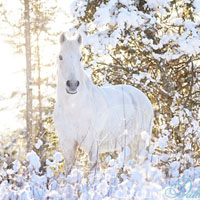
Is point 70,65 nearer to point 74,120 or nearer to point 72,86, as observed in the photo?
point 72,86

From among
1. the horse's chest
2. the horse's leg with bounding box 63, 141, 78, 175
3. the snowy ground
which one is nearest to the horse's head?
the horse's chest

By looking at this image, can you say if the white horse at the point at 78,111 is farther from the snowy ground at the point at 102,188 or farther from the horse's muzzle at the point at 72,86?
the snowy ground at the point at 102,188

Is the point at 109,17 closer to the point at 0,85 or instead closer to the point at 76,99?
the point at 76,99

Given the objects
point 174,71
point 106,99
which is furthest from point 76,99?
point 174,71

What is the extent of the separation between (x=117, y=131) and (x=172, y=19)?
136 inches

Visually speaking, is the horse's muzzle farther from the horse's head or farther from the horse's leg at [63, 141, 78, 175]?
the horse's leg at [63, 141, 78, 175]

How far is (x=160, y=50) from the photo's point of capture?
7840 millimetres

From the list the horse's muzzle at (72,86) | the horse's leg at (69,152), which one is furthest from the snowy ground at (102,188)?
the horse's leg at (69,152)

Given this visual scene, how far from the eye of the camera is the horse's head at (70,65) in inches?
170

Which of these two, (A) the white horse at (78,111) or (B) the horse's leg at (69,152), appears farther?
(B) the horse's leg at (69,152)

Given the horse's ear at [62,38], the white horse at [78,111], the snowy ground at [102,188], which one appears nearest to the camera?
the snowy ground at [102,188]

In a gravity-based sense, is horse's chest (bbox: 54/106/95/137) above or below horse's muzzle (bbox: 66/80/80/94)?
below

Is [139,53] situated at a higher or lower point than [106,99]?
higher

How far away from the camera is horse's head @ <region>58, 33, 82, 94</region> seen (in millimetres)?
4328
